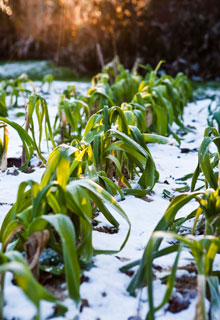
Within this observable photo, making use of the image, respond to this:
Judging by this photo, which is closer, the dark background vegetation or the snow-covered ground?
the snow-covered ground

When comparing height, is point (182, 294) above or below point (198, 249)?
below

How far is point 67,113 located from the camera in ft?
8.18

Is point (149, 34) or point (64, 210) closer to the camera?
point (64, 210)

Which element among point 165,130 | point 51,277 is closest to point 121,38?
point 165,130

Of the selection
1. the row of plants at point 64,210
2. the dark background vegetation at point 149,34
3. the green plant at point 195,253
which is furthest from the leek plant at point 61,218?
the dark background vegetation at point 149,34

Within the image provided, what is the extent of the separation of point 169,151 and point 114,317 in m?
1.86

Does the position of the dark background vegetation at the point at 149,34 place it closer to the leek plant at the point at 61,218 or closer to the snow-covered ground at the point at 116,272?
→ the snow-covered ground at the point at 116,272

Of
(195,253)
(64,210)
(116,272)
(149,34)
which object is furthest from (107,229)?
(149,34)

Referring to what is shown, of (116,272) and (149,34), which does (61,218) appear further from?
(149,34)

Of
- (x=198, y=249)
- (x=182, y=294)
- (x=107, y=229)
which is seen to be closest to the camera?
(x=198, y=249)

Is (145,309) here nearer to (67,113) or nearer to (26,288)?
(26,288)

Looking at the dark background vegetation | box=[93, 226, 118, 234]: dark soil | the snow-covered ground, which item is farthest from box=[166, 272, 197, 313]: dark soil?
the dark background vegetation

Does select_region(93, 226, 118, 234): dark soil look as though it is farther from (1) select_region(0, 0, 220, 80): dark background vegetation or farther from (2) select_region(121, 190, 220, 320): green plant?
(1) select_region(0, 0, 220, 80): dark background vegetation

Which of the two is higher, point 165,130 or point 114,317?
point 165,130
